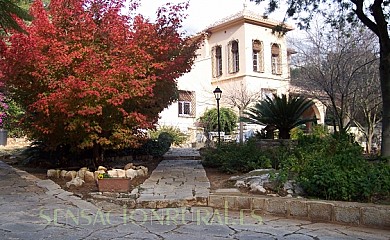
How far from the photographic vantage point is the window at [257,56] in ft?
74.2

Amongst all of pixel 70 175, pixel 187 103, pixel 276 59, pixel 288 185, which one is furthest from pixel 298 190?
pixel 276 59

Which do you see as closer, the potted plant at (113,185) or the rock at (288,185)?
the rock at (288,185)

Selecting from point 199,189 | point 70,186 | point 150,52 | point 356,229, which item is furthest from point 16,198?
point 356,229

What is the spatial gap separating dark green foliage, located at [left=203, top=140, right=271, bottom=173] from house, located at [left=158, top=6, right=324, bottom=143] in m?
11.9

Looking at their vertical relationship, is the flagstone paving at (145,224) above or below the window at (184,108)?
below

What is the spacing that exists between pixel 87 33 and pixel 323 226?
5.30 m

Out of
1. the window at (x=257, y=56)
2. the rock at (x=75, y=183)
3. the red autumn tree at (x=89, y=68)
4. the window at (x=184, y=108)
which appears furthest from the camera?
the window at (x=257, y=56)

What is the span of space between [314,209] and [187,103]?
1705cm

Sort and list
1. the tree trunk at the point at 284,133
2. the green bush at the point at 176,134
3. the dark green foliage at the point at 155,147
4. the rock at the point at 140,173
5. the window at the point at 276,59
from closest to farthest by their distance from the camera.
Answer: the rock at the point at 140,173, the tree trunk at the point at 284,133, the dark green foliage at the point at 155,147, the green bush at the point at 176,134, the window at the point at 276,59

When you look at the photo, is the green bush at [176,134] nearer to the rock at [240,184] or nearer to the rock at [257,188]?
the rock at [240,184]

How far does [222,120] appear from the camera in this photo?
20891 mm

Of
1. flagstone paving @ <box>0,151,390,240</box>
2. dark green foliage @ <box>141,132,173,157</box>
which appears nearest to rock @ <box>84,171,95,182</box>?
flagstone paving @ <box>0,151,390,240</box>

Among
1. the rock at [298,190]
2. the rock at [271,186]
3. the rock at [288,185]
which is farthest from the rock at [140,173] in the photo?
the rock at [298,190]

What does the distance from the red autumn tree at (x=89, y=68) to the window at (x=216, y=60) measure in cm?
1565
